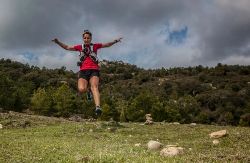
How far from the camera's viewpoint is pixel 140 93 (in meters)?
80.5

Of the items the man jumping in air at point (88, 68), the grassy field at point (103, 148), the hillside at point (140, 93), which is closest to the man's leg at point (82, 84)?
the man jumping in air at point (88, 68)

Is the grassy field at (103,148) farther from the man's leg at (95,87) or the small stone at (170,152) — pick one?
the man's leg at (95,87)

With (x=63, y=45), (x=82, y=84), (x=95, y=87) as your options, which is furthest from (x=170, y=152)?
(x=63, y=45)

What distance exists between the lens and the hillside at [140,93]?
234 feet

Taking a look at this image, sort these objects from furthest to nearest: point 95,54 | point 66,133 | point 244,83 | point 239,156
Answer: point 244,83 → point 66,133 → point 95,54 → point 239,156

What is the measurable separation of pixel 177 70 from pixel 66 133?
147m

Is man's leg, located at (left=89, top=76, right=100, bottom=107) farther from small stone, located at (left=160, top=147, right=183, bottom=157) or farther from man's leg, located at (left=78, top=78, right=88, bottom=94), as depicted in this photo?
small stone, located at (left=160, top=147, right=183, bottom=157)

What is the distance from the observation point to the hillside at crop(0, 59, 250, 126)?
71.4 m

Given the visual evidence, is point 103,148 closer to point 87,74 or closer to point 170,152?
point 170,152

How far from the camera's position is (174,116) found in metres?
70.2

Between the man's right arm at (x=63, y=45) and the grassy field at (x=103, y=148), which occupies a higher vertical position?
the man's right arm at (x=63, y=45)

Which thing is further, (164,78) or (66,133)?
(164,78)

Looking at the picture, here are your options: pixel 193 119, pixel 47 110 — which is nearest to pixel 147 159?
pixel 47 110

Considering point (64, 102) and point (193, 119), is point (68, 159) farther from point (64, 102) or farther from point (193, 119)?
point (193, 119)
